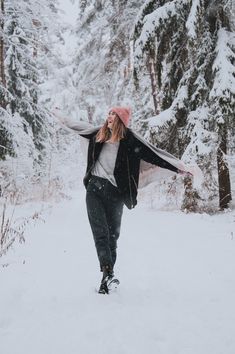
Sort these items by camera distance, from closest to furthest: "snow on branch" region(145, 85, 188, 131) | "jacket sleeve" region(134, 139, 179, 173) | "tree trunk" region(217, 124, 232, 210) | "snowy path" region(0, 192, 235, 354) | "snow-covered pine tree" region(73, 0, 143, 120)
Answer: "snowy path" region(0, 192, 235, 354) → "jacket sleeve" region(134, 139, 179, 173) → "tree trunk" region(217, 124, 232, 210) → "snow on branch" region(145, 85, 188, 131) → "snow-covered pine tree" region(73, 0, 143, 120)

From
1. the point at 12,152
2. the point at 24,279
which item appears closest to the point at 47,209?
the point at 12,152

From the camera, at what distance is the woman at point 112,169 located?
454 centimetres

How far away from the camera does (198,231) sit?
820 cm

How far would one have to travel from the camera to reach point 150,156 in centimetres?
475

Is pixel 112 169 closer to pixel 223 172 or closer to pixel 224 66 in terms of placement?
pixel 224 66

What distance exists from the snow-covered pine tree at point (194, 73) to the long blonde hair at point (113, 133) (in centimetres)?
529

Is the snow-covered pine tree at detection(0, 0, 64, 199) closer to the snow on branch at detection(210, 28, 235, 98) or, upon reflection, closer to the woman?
the snow on branch at detection(210, 28, 235, 98)

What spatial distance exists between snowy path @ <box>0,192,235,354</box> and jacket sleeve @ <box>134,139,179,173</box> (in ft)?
4.50

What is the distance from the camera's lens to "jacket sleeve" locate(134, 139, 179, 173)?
4.71 metres

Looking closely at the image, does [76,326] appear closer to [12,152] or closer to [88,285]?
[88,285]

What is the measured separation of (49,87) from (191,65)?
815 inches

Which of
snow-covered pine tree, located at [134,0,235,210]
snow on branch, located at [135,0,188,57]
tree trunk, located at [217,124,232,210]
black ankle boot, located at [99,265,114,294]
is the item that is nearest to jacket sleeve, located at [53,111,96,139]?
black ankle boot, located at [99,265,114,294]

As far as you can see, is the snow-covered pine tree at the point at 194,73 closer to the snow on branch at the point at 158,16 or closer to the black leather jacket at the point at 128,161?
the snow on branch at the point at 158,16

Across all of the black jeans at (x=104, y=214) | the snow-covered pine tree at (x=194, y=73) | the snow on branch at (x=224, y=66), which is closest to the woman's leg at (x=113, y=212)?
the black jeans at (x=104, y=214)
